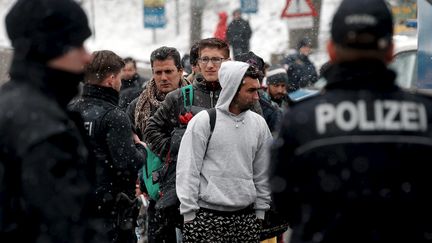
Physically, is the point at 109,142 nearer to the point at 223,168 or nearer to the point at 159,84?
the point at 223,168

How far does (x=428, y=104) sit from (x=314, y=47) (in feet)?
92.4

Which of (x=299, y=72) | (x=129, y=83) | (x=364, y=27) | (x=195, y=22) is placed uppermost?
(x=364, y=27)

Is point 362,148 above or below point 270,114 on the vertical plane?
above

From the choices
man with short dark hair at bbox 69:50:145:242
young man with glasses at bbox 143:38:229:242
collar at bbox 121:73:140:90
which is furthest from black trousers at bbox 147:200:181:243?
collar at bbox 121:73:140:90

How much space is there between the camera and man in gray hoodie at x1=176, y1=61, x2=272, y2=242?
704cm

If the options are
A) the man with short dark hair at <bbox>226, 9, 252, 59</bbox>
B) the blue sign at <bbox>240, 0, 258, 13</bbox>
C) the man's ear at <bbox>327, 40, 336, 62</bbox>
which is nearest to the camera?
the man's ear at <bbox>327, 40, 336, 62</bbox>

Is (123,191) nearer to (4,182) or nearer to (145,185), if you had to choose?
(145,185)

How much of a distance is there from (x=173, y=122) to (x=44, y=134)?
4.03m

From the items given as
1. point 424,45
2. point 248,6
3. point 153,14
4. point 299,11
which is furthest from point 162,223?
point 248,6

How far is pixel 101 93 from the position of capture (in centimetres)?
661

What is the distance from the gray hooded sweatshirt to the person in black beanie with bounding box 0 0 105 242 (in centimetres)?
278

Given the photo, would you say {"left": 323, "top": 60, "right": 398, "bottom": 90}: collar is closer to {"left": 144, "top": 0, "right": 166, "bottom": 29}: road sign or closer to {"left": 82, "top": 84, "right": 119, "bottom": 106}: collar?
{"left": 82, "top": 84, "right": 119, "bottom": 106}: collar

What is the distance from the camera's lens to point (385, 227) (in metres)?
4.05

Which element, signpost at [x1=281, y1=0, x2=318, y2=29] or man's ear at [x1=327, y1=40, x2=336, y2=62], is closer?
man's ear at [x1=327, y1=40, x2=336, y2=62]
